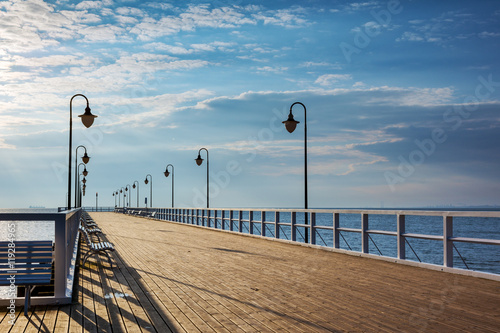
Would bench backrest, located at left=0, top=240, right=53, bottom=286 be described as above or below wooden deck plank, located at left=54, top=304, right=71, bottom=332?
above

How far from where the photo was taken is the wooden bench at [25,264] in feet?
20.8

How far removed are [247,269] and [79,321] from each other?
15.9ft

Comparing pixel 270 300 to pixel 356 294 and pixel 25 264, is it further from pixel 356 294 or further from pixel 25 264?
pixel 25 264

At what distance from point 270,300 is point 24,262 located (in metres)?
3.30

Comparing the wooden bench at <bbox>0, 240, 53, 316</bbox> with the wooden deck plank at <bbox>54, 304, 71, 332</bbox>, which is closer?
the wooden deck plank at <bbox>54, 304, 71, 332</bbox>

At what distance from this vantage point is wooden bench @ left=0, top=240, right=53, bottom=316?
6.34m

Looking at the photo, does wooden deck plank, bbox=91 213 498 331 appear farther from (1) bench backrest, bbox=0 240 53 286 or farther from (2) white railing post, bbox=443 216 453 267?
(1) bench backrest, bbox=0 240 53 286

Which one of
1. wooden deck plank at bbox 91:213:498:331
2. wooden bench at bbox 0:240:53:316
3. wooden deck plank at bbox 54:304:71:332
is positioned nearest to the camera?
wooden deck plank at bbox 54:304:71:332

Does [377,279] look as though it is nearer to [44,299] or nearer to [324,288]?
[324,288]

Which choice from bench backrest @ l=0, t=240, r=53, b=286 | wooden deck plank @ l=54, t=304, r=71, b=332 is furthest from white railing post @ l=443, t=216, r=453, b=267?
bench backrest @ l=0, t=240, r=53, b=286

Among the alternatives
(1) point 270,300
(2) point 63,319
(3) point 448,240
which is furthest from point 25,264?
(3) point 448,240

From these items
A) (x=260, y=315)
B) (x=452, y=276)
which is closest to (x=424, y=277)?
(x=452, y=276)

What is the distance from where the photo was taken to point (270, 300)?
23.2 feet

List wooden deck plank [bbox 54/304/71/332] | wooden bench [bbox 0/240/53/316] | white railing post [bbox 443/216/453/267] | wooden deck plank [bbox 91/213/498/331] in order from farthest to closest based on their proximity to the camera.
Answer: white railing post [bbox 443/216/453/267] → wooden bench [bbox 0/240/53/316] → wooden deck plank [bbox 91/213/498/331] → wooden deck plank [bbox 54/304/71/332]
